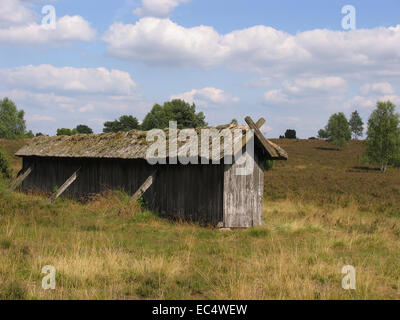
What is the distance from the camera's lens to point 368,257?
28.4 feet

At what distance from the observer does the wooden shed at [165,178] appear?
40.9 ft

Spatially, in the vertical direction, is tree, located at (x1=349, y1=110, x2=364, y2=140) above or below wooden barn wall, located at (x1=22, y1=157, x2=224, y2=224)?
above

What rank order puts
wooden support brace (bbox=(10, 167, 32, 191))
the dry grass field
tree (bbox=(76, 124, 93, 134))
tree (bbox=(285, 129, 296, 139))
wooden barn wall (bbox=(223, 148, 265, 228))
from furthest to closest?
tree (bbox=(76, 124, 93, 134)) → tree (bbox=(285, 129, 296, 139)) → wooden support brace (bbox=(10, 167, 32, 191)) → wooden barn wall (bbox=(223, 148, 265, 228)) → the dry grass field

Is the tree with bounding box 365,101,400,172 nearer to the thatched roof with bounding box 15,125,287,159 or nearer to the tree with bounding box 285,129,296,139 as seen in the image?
the tree with bounding box 285,129,296,139

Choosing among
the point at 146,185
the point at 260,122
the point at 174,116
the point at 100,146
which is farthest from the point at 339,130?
the point at 146,185

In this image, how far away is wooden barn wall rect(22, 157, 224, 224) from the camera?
1259cm

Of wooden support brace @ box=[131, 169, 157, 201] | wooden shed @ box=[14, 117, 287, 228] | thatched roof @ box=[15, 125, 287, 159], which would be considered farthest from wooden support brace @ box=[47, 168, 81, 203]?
wooden support brace @ box=[131, 169, 157, 201]

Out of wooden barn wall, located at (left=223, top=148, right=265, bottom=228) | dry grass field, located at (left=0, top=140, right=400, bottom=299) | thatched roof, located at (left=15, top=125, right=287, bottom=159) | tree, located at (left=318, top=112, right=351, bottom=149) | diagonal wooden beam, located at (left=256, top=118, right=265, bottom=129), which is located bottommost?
dry grass field, located at (left=0, top=140, right=400, bottom=299)

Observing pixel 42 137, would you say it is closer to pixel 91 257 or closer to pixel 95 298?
pixel 91 257

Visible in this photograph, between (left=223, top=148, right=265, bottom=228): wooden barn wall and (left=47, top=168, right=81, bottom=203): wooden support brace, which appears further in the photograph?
(left=47, top=168, right=81, bottom=203): wooden support brace

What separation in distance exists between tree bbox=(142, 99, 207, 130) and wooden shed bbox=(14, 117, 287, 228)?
41.2 m

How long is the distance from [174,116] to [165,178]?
47102 millimetres

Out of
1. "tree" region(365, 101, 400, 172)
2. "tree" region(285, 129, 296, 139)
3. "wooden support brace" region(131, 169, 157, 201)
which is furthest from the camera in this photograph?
"tree" region(285, 129, 296, 139)

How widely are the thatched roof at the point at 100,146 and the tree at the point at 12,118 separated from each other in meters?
64.4
